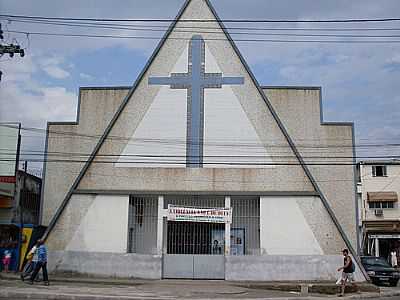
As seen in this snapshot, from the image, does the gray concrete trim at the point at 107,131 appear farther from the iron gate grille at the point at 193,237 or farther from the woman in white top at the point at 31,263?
the iron gate grille at the point at 193,237

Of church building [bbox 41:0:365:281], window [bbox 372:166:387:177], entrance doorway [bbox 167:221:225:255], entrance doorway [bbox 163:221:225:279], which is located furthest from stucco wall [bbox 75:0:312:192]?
window [bbox 372:166:387:177]

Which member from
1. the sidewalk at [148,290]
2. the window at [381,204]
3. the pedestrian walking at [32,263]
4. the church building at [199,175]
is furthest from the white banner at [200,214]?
the window at [381,204]

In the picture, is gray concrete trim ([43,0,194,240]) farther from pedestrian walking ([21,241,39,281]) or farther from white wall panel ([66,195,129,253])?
pedestrian walking ([21,241,39,281])

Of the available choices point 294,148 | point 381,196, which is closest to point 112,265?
point 294,148

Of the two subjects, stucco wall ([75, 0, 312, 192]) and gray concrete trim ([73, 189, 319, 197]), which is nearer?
gray concrete trim ([73, 189, 319, 197])

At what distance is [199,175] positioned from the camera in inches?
941

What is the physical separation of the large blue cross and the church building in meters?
0.05

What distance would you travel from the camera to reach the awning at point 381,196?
44.8m

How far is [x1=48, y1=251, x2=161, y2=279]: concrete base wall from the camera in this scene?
22.7 m

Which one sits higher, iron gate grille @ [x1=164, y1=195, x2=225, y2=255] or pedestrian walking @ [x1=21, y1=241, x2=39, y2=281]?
iron gate grille @ [x1=164, y1=195, x2=225, y2=255]

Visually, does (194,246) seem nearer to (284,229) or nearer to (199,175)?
(199,175)

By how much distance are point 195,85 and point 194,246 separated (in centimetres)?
740

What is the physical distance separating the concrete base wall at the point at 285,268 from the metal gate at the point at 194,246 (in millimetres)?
822

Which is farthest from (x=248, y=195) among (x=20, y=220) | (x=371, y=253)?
(x=371, y=253)
